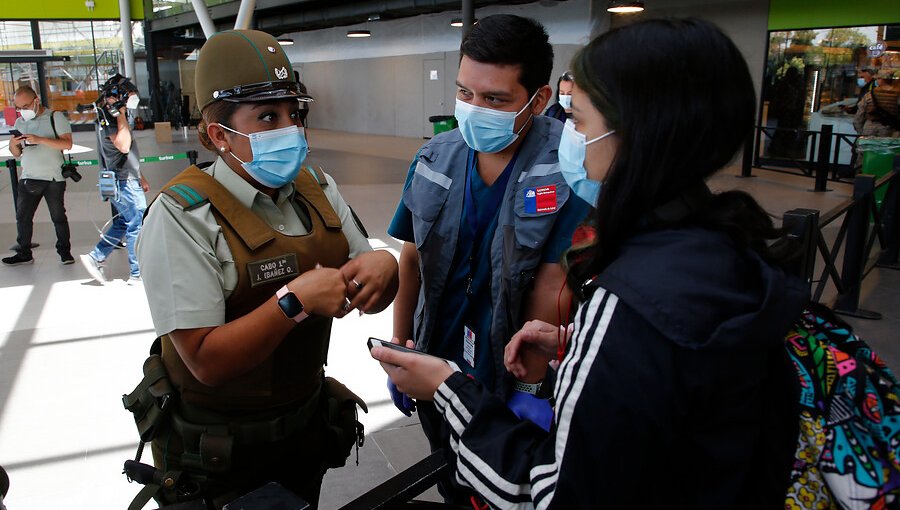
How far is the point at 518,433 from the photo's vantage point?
1.11 m

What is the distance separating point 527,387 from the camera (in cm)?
184

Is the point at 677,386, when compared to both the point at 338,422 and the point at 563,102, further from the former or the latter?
the point at 563,102

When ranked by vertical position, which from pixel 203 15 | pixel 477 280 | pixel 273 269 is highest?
pixel 203 15

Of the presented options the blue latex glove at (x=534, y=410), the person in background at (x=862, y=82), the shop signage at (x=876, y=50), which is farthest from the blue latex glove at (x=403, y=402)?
the shop signage at (x=876, y=50)

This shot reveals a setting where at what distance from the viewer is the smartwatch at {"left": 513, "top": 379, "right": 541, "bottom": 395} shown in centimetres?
180

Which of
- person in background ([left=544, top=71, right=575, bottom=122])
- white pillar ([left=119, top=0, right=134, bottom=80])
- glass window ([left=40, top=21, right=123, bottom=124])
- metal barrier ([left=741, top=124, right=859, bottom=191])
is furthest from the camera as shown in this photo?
glass window ([left=40, top=21, right=123, bottom=124])

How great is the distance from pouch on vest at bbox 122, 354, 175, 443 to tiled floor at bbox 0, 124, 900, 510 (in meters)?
1.36

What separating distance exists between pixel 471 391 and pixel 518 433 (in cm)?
12

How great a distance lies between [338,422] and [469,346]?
445mm

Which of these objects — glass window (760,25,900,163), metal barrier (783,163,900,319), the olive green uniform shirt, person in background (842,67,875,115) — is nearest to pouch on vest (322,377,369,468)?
the olive green uniform shirt

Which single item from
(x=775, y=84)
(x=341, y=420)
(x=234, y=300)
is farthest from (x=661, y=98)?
(x=775, y=84)

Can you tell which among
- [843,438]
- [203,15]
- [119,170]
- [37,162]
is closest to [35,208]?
[37,162]

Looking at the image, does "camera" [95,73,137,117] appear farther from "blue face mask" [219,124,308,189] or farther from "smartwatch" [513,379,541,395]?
"smartwatch" [513,379,541,395]

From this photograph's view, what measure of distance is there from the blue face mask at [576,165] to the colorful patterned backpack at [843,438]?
19.7 inches
